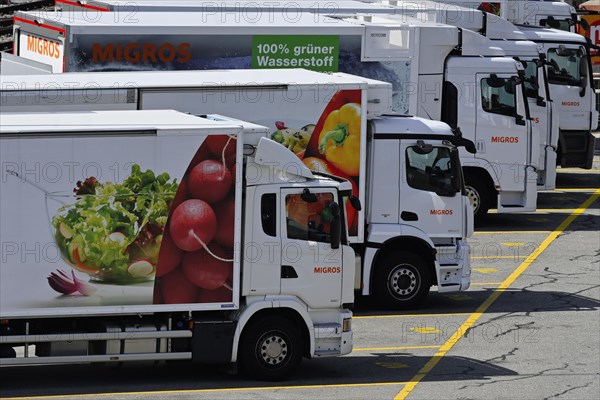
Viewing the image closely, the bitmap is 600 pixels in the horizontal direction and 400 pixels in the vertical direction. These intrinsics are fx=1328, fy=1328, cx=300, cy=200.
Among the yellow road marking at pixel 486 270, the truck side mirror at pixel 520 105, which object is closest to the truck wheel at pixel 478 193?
the truck side mirror at pixel 520 105

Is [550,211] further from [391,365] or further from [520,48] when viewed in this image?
[391,365]

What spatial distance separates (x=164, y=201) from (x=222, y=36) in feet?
23.1

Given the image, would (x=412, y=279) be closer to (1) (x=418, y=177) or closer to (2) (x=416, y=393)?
(1) (x=418, y=177)

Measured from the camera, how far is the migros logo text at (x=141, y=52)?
67.7ft

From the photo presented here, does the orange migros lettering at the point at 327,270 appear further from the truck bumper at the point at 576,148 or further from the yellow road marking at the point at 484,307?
the truck bumper at the point at 576,148

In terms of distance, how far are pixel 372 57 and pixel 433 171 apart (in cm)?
309

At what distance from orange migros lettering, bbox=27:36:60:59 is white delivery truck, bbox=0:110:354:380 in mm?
5411

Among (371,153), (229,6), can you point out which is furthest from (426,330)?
(229,6)

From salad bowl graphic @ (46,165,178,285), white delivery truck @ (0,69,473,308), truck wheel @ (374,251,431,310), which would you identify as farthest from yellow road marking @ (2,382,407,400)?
truck wheel @ (374,251,431,310)

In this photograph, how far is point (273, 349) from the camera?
15.6m

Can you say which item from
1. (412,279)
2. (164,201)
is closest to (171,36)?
(412,279)

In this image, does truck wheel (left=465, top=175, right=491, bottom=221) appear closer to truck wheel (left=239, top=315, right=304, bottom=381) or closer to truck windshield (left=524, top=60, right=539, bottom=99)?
truck windshield (left=524, top=60, right=539, bottom=99)

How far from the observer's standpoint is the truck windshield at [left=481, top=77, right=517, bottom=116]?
24.5 metres

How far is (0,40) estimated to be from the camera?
112 feet
